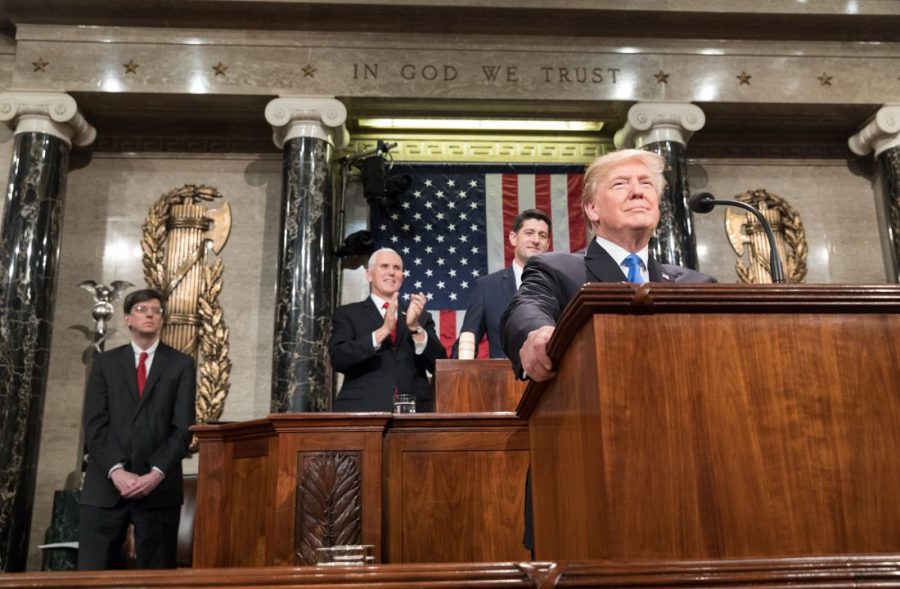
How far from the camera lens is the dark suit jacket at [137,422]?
4.80 meters

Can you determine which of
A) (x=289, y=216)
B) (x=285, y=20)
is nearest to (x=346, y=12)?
(x=285, y=20)

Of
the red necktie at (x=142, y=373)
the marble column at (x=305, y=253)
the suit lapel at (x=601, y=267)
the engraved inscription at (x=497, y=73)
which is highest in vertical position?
the engraved inscription at (x=497, y=73)

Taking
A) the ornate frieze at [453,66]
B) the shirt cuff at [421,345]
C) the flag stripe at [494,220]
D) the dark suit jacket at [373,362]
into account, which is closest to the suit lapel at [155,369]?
the dark suit jacket at [373,362]

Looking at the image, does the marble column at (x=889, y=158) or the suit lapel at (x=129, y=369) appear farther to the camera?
the marble column at (x=889, y=158)

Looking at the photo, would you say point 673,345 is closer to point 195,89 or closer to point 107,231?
point 195,89

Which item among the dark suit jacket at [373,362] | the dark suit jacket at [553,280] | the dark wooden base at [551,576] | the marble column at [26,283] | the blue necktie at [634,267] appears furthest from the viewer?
the marble column at [26,283]

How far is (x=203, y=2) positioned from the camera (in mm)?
7582

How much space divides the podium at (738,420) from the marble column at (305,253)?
5.54 meters

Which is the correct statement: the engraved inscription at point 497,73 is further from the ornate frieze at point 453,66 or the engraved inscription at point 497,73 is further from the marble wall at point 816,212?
the marble wall at point 816,212

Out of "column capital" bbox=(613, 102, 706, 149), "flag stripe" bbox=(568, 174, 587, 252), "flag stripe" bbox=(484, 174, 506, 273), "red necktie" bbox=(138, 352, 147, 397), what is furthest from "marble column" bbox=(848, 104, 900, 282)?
"red necktie" bbox=(138, 352, 147, 397)

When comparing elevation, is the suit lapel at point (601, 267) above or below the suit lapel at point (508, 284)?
below

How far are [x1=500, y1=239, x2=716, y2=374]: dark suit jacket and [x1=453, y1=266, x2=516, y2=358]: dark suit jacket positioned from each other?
235 centimetres

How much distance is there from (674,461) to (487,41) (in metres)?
7.04

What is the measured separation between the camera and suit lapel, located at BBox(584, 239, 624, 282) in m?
2.48
